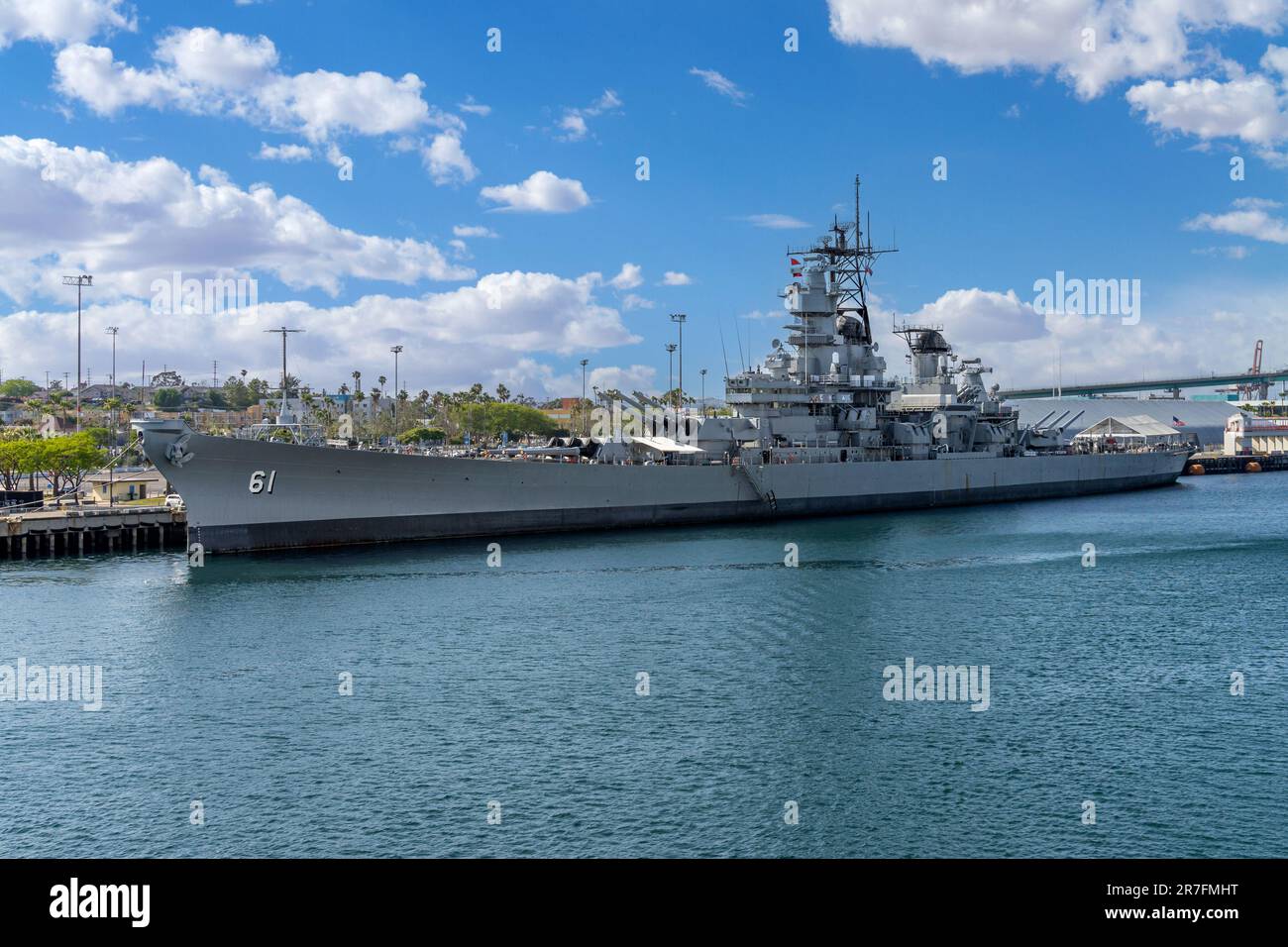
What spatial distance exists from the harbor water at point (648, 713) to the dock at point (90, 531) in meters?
5.96

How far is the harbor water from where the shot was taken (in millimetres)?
12531

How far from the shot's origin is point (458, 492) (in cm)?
3809

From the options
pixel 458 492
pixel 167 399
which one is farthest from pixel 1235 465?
pixel 167 399

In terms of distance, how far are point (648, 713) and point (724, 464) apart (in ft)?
95.2

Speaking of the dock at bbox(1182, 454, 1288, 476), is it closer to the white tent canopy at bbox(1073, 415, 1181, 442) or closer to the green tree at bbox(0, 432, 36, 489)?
the white tent canopy at bbox(1073, 415, 1181, 442)

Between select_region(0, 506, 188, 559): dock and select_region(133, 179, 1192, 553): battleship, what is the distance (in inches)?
168

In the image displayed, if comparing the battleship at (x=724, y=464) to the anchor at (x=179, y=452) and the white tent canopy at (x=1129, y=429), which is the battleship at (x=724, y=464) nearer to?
the anchor at (x=179, y=452)

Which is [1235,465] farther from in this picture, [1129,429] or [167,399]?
[167,399]

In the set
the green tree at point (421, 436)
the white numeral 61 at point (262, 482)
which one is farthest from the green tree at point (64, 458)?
the green tree at point (421, 436)

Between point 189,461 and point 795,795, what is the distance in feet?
88.9

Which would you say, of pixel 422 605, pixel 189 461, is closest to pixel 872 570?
pixel 422 605
